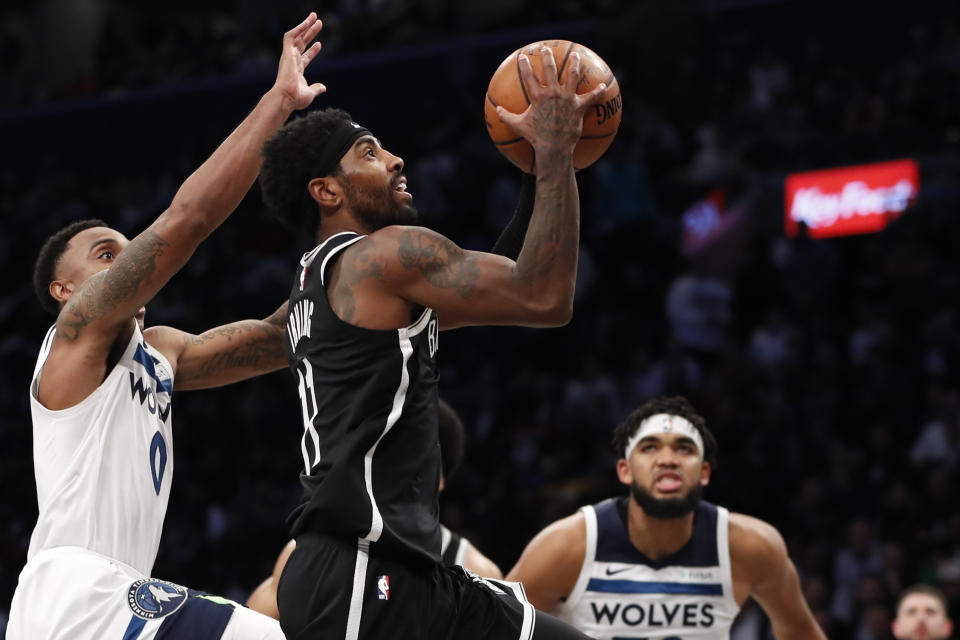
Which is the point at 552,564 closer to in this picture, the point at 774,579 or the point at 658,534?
the point at 658,534

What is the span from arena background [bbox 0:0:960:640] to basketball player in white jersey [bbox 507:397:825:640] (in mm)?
2731

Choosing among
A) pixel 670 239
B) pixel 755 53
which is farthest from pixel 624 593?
pixel 755 53

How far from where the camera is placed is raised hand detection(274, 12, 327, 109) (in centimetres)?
352

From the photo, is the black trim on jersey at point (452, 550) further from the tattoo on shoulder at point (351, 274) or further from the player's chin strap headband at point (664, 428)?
the tattoo on shoulder at point (351, 274)

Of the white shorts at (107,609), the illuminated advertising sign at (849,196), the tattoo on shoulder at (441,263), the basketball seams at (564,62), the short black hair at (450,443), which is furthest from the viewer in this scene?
the illuminated advertising sign at (849,196)

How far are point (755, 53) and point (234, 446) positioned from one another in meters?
6.39

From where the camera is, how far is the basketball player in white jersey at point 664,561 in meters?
4.84

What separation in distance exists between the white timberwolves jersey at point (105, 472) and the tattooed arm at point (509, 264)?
87 cm

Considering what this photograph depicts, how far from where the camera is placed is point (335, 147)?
316cm

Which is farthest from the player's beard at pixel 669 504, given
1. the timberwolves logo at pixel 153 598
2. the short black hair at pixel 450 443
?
the timberwolves logo at pixel 153 598

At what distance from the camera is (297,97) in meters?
3.53

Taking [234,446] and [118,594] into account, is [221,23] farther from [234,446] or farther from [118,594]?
[118,594]

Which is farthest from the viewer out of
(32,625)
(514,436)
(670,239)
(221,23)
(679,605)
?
(221,23)

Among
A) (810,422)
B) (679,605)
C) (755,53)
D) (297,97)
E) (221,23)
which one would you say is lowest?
(679,605)
